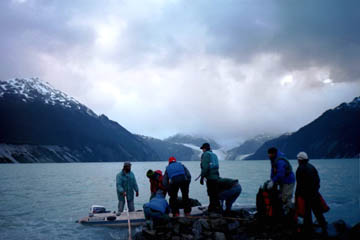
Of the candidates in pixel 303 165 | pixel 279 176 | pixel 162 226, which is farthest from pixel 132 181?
pixel 303 165

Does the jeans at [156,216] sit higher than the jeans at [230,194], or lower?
lower

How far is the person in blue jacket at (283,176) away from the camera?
11969mm

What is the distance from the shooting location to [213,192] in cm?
1432

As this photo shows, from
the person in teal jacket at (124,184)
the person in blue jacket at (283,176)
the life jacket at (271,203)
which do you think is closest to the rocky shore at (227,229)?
the life jacket at (271,203)

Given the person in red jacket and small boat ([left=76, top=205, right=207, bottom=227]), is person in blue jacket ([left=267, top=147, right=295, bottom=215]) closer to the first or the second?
small boat ([left=76, top=205, right=207, bottom=227])

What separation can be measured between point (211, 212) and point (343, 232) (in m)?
5.78

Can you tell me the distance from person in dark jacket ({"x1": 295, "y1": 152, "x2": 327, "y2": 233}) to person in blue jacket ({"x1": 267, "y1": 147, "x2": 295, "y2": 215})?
2.95 feet

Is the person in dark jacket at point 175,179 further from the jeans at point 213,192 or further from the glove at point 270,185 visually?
the glove at point 270,185

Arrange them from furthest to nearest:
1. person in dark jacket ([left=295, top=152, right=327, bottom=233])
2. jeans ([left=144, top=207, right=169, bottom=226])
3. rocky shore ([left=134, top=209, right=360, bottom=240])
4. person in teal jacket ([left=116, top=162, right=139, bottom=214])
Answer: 1. person in teal jacket ([left=116, top=162, right=139, bottom=214])
2. jeans ([left=144, top=207, right=169, bottom=226])
3. rocky shore ([left=134, top=209, right=360, bottom=240])
4. person in dark jacket ([left=295, top=152, right=327, bottom=233])

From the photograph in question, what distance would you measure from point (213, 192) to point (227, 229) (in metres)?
2.06

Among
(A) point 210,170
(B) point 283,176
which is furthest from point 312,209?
(A) point 210,170

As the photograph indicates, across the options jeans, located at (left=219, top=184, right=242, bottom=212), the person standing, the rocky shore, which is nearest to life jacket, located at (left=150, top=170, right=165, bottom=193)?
the rocky shore

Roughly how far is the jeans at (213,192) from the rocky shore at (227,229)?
108 cm

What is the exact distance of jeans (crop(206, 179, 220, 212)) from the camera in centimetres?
1404
